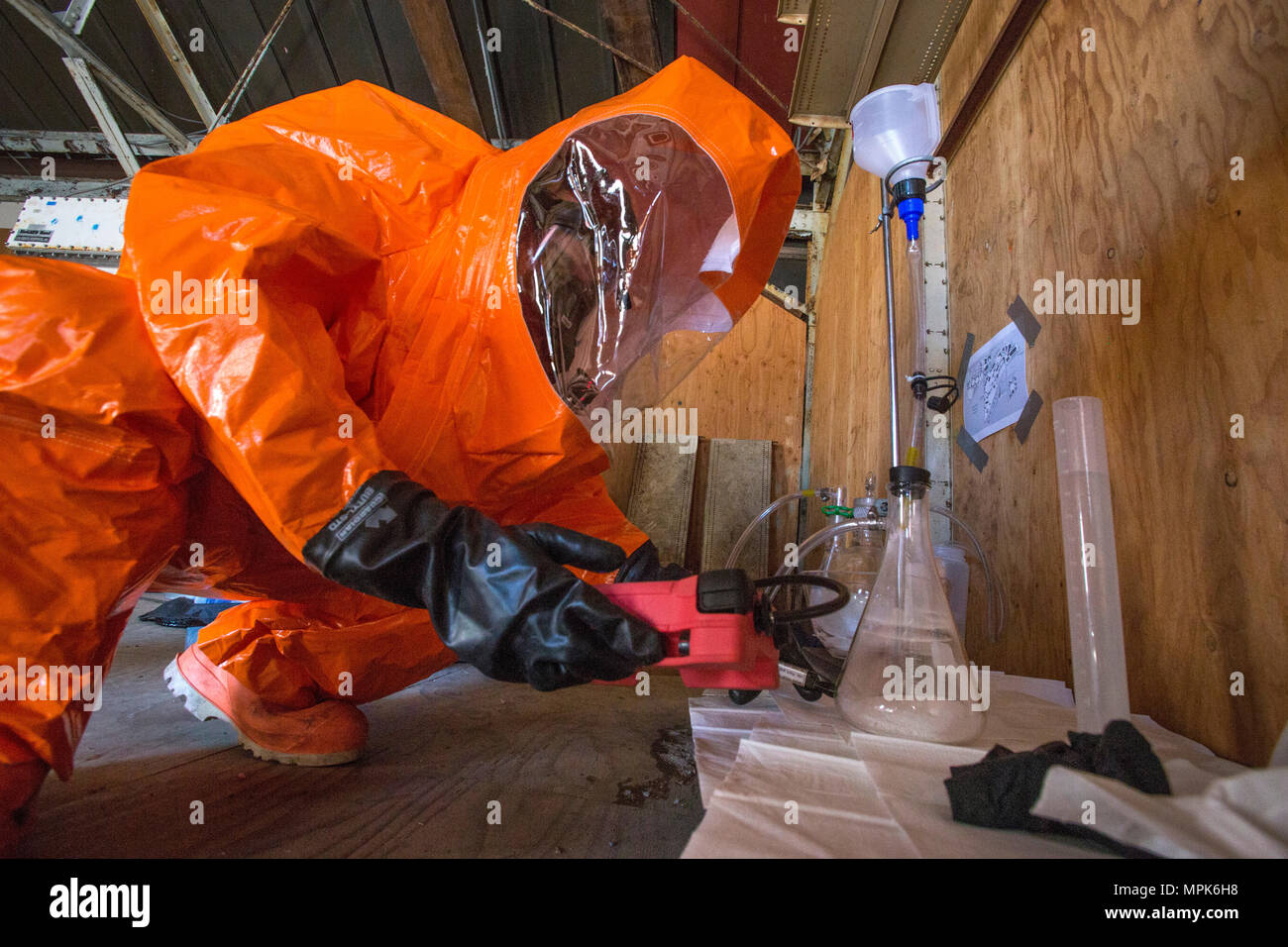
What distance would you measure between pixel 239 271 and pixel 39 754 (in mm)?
645

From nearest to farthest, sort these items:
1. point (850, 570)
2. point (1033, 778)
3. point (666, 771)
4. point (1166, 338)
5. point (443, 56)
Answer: point (1033, 778) → point (1166, 338) → point (666, 771) → point (850, 570) → point (443, 56)

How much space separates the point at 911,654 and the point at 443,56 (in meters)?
3.27

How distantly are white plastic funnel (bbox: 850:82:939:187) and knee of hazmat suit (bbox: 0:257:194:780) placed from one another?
1.35 m

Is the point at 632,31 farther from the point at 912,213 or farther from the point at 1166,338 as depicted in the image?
the point at 1166,338

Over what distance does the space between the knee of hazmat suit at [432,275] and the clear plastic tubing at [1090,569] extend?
67 centimetres

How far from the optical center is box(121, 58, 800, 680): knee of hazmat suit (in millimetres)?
774

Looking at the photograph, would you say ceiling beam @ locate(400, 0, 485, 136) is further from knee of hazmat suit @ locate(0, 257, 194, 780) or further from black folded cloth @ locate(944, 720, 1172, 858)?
black folded cloth @ locate(944, 720, 1172, 858)

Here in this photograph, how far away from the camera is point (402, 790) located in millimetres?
918

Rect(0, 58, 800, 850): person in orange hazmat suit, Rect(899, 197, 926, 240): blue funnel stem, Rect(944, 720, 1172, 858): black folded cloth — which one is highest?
Rect(899, 197, 926, 240): blue funnel stem

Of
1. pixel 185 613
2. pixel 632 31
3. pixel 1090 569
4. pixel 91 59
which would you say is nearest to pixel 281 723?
pixel 1090 569

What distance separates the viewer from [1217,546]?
2.50 feet

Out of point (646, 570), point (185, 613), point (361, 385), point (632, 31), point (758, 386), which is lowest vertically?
point (185, 613)

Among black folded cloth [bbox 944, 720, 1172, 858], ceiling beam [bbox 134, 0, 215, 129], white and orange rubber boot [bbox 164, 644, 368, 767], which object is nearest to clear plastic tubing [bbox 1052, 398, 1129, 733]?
black folded cloth [bbox 944, 720, 1172, 858]

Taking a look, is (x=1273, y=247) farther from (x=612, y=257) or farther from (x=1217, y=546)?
(x=612, y=257)
